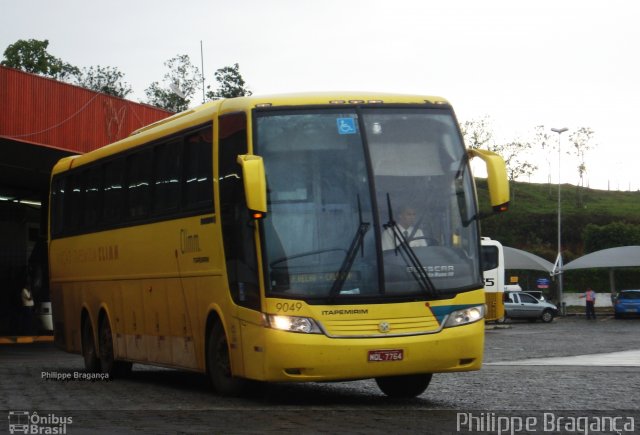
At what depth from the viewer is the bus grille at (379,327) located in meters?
13.2

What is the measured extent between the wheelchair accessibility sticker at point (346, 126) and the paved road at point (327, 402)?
2890mm

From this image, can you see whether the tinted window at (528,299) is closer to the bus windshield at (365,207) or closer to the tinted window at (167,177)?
the tinted window at (167,177)

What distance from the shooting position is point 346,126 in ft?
45.9

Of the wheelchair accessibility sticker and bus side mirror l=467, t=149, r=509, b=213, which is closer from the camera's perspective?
bus side mirror l=467, t=149, r=509, b=213

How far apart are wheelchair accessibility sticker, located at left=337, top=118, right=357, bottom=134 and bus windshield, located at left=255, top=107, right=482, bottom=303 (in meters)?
0.01

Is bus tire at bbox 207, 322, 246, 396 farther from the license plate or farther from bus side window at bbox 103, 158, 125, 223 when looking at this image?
bus side window at bbox 103, 158, 125, 223

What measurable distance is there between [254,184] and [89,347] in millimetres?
8764

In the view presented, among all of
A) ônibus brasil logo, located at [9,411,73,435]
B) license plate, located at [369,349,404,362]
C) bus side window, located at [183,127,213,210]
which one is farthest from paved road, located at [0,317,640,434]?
bus side window, located at [183,127,213,210]

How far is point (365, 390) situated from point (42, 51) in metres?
92.2

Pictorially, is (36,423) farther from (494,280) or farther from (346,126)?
(494,280)

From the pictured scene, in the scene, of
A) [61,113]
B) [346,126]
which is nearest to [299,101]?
[346,126]

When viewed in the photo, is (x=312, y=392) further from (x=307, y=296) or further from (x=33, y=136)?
(x=33, y=136)

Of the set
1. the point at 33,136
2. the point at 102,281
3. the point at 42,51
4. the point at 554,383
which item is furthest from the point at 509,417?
the point at 42,51

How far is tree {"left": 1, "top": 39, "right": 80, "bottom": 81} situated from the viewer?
104312 millimetres
